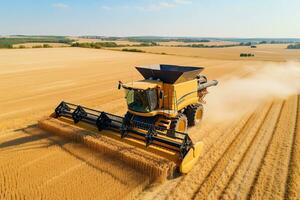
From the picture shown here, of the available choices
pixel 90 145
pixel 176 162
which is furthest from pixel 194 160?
pixel 90 145

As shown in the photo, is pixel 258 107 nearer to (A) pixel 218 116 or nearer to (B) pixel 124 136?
(A) pixel 218 116

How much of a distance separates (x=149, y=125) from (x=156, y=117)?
944 millimetres

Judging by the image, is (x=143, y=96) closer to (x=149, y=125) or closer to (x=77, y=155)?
(x=149, y=125)

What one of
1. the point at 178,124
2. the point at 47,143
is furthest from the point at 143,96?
the point at 47,143

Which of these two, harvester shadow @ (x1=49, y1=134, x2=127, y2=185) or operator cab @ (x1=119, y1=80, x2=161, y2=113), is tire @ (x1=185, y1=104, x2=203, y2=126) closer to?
operator cab @ (x1=119, y1=80, x2=161, y2=113)

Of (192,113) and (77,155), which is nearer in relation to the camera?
(77,155)

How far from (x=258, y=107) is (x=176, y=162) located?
832 cm

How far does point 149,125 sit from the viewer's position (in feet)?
25.9

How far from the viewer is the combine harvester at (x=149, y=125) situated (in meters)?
7.08

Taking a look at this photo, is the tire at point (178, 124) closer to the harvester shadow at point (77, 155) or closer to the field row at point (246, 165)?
the field row at point (246, 165)

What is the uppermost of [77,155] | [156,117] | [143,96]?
[143,96]

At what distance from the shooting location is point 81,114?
964cm

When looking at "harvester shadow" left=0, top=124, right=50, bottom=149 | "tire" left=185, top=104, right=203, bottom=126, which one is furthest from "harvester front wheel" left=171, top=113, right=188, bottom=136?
"harvester shadow" left=0, top=124, right=50, bottom=149

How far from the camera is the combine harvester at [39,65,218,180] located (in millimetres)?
7078
